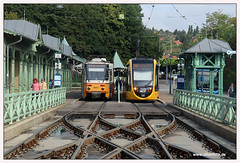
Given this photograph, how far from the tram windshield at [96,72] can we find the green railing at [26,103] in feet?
21.3

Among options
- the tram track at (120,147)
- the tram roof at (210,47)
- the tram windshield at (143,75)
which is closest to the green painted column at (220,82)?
the tram roof at (210,47)

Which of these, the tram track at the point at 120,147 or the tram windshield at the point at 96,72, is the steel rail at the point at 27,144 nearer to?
the tram track at the point at 120,147

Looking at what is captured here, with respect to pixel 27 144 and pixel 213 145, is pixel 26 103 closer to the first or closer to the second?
pixel 27 144

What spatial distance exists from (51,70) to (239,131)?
28.7m

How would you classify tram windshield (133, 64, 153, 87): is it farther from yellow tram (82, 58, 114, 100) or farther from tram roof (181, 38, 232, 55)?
tram roof (181, 38, 232, 55)

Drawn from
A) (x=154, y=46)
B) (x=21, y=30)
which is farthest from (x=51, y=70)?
Result: (x=154, y=46)

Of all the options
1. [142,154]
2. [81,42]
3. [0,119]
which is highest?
[81,42]

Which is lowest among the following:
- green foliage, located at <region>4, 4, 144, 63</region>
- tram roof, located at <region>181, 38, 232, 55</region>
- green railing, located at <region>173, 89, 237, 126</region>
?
green railing, located at <region>173, 89, 237, 126</region>

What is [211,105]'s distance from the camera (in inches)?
561

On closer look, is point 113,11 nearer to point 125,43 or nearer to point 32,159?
point 125,43

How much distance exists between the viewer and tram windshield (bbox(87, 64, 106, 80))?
2820 centimetres

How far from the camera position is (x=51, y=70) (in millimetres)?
36906

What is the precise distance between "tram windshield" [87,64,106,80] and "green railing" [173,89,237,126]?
24.8ft

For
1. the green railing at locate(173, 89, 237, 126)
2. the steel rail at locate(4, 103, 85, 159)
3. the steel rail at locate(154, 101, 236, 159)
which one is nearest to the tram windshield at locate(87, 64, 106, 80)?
the green railing at locate(173, 89, 237, 126)
